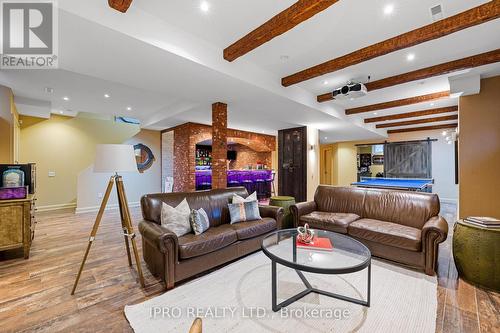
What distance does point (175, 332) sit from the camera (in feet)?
5.46

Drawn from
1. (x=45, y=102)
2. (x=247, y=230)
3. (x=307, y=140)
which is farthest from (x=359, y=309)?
(x=45, y=102)

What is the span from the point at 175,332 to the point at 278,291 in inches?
39.3

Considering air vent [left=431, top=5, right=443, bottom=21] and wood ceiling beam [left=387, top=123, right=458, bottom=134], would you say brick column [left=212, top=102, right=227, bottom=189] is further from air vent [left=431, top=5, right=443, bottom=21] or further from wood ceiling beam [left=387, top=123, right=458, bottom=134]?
wood ceiling beam [left=387, top=123, right=458, bottom=134]

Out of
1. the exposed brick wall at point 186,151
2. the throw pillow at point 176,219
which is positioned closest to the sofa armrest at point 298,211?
the throw pillow at point 176,219

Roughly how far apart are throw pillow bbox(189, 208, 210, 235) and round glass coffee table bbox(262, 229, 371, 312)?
0.84 meters

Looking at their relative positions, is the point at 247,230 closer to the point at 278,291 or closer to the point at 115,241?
the point at 278,291

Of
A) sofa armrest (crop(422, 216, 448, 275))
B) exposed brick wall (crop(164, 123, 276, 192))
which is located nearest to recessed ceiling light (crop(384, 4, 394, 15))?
sofa armrest (crop(422, 216, 448, 275))

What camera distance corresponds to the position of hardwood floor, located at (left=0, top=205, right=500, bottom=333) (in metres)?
1.76

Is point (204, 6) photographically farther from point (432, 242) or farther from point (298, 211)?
point (432, 242)

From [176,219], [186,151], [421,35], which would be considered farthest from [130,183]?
[421,35]

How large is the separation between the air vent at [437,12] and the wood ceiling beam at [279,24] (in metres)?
1.23

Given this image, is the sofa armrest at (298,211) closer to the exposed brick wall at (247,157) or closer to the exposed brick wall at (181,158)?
the exposed brick wall at (181,158)

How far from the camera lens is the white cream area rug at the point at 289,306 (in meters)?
1.72

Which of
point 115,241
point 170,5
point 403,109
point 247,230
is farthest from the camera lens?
point 403,109
